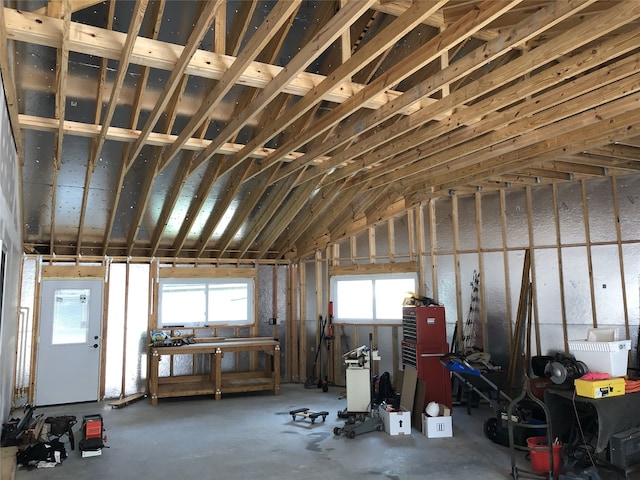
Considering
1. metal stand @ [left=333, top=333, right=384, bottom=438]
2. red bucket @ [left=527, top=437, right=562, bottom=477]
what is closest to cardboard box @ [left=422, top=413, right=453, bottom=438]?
metal stand @ [left=333, top=333, right=384, bottom=438]

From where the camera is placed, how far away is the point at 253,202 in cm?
760

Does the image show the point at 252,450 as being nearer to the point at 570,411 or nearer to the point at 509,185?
the point at 570,411

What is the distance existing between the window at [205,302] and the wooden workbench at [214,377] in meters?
0.65

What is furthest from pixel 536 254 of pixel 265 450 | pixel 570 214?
pixel 265 450

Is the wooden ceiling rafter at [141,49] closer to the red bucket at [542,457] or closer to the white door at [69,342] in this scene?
the red bucket at [542,457]

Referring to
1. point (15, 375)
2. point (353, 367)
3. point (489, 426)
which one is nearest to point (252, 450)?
point (353, 367)

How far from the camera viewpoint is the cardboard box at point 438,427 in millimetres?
6109

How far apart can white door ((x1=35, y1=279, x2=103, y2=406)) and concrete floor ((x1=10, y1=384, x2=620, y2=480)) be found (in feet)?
2.01

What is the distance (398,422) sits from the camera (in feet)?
20.5

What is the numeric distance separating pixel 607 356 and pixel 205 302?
727 cm

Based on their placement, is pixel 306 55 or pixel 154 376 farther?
pixel 154 376

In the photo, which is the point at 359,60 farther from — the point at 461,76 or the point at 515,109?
the point at 515,109

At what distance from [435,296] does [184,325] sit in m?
4.99

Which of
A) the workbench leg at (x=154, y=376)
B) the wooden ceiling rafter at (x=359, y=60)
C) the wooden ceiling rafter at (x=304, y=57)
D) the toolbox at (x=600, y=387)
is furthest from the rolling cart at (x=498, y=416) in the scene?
the workbench leg at (x=154, y=376)
